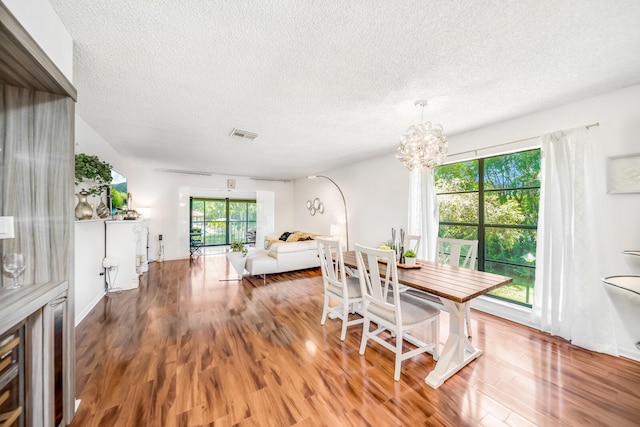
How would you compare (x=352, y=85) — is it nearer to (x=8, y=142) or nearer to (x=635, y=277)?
(x=8, y=142)

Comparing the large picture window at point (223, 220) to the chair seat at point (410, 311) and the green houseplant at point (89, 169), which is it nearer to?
the green houseplant at point (89, 169)

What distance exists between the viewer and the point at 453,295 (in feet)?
5.28

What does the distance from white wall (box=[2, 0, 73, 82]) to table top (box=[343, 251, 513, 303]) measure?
2740mm

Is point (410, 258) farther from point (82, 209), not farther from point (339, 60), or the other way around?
point (82, 209)

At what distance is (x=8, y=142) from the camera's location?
50.0 inches

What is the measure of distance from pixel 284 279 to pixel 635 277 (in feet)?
14.6

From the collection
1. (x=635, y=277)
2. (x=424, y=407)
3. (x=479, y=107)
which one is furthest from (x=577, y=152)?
(x=424, y=407)

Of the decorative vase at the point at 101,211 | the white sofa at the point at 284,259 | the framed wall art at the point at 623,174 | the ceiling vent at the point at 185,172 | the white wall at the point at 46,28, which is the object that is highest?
the ceiling vent at the point at 185,172

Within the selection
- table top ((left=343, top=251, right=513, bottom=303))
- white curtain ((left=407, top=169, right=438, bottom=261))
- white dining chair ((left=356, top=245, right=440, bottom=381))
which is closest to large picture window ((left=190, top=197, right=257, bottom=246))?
white curtain ((left=407, top=169, right=438, bottom=261))

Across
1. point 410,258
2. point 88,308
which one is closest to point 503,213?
point 410,258

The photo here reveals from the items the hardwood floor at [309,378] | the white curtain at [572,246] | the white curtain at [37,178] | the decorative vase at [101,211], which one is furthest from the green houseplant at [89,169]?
the white curtain at [572,246]

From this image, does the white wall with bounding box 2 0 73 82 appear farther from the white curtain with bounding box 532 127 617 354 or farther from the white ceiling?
the white curtain with bounding box 532 127 617 354

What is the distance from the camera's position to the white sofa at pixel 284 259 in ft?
14.8

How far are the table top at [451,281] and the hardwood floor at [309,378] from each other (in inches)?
Answer: 29.4
